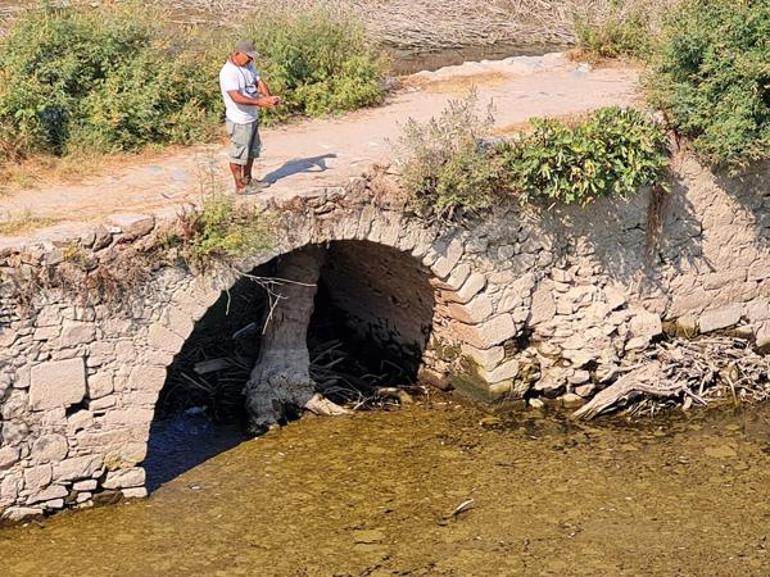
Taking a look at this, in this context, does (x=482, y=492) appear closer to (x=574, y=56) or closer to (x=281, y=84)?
(x=281, y=84)

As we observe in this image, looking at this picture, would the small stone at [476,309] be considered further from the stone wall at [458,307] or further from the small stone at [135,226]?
the small stone at [135,226]

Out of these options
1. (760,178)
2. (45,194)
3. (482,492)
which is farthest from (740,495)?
(45,194)

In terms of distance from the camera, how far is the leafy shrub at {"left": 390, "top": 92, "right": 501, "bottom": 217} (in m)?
11.0

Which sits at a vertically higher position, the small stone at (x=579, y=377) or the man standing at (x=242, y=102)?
the man standing at (x=242, y=102)

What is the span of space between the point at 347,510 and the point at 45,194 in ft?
11.8

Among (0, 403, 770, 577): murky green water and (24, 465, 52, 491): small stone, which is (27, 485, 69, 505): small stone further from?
(0, 403, 770, 577): murky green water

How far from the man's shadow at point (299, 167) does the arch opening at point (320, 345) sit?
2.65 ft

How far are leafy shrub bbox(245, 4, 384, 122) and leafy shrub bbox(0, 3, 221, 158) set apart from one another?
750mm

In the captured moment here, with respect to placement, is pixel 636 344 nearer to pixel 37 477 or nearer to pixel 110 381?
pixel 110 381

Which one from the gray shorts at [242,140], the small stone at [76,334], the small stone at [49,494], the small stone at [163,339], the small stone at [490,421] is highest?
the gray shorts at [242,140]

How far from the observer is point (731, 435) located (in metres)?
11.6

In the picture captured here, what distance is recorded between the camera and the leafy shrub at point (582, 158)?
446 inches

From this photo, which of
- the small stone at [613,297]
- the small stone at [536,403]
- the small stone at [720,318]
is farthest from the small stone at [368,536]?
the small stone at [720,318]

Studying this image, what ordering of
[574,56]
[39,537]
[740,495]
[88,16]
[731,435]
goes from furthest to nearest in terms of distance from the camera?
[574,56], [88,16], [731,435], [740,495], [39,537]
